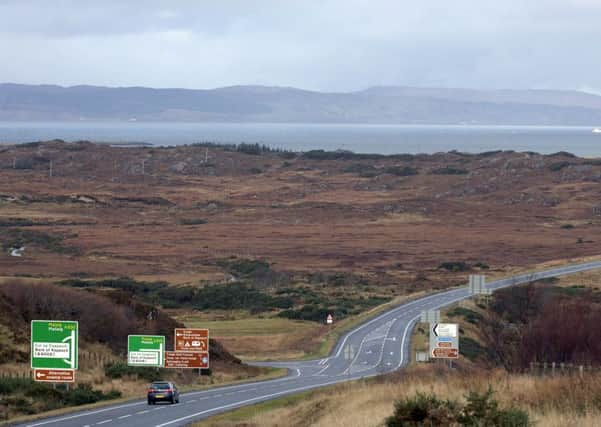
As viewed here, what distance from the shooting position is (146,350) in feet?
114

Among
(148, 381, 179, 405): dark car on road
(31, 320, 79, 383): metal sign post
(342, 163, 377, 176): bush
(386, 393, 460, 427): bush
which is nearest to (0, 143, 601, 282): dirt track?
(342, 163, 377, 176): bush

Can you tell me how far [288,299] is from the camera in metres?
76.9

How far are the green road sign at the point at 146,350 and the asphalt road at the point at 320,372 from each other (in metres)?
1.28

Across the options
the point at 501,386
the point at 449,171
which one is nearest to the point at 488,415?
the point at 501,386

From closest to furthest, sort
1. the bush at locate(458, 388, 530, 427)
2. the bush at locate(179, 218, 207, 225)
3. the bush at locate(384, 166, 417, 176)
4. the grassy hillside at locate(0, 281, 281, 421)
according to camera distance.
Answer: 1. the bush at locate(458, 388, 530, 427)
2. the grassy hillside at locate(0, 281, 281, 421)
3. the bush at locate(179, 218, 207, 225)
4. the bush at locate(384, 166, 417, 176)

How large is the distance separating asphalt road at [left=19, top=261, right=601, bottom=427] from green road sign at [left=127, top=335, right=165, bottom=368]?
1.28m

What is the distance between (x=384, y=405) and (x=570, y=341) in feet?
51.3

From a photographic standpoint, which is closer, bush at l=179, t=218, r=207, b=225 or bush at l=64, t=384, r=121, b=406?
bush at l=64, t=384, r=121, b=406

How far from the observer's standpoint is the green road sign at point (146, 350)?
34625 mm

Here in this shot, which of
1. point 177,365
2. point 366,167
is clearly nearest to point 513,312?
point 177,365

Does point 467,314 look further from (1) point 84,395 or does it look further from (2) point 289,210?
(2) point 289,210

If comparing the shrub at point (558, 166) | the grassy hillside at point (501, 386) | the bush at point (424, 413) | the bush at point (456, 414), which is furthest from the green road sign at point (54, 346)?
the shrub at point (558, 166)

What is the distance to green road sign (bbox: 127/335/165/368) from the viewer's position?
34.6 meters

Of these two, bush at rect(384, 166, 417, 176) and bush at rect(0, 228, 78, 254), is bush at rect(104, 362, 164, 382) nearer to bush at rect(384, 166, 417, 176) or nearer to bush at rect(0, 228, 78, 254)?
bush at rect(0, 228, 78, 254)
